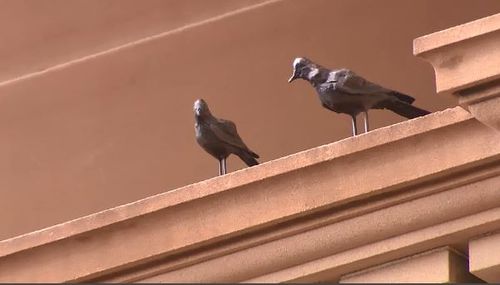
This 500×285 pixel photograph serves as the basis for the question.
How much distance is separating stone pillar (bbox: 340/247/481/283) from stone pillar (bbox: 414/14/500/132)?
26cm

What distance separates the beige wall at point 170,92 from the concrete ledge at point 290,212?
1.03 metres

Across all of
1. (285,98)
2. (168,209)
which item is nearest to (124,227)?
(168,209)

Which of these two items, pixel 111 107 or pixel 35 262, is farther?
pixel 111 107

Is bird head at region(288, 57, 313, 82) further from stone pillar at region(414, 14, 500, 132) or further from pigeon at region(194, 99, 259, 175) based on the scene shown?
stone pillar at region(414, 14, 500, 132)

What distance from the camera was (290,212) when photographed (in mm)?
4246

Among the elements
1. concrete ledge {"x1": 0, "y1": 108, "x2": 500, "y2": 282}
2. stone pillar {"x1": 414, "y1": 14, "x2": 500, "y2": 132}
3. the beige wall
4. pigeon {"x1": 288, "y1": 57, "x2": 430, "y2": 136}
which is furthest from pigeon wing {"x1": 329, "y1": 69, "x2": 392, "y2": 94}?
the beige wall


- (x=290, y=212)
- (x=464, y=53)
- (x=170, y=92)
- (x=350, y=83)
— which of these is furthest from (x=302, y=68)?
(x=170, y=92)

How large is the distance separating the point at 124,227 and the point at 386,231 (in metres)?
0.55

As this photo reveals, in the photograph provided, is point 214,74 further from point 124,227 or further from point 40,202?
point 124,227

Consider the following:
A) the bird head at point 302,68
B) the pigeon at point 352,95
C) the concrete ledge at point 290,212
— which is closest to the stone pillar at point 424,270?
the concrete ledge at point 290,212

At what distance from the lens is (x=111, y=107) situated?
18.6ft

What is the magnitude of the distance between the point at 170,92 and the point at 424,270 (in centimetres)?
160

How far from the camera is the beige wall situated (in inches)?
212

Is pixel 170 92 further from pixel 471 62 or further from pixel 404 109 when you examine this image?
pixel 471 62
